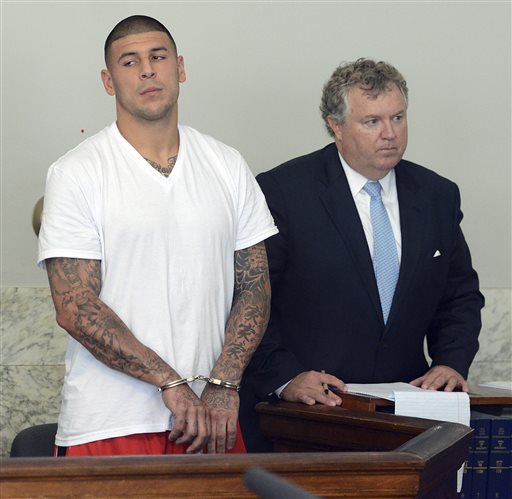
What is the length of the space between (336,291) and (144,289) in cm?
100

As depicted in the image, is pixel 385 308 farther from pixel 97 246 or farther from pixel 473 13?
pixel 473 13

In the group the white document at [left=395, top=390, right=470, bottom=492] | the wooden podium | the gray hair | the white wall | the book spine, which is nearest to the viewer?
the wooden podium

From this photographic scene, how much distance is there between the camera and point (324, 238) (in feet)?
13.2

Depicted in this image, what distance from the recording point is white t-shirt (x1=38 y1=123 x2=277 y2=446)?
320 cm

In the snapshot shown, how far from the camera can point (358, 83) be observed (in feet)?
13.5

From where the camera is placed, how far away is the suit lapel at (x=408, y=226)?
4.02 m

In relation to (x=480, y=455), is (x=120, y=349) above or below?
above

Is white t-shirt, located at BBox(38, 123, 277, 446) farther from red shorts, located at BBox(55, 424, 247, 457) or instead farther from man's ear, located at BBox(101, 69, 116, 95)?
man's ear, located at BBox(101, 69, 116, 95)

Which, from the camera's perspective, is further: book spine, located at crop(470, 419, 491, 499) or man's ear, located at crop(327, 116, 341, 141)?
man's ear, located at crop(327, 116, 341, 141)

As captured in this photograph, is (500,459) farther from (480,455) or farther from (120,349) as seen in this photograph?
(120,349)

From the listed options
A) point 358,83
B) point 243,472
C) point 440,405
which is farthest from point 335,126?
point 243,472

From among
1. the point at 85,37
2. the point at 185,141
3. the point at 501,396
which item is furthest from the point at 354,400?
the point at 85,37

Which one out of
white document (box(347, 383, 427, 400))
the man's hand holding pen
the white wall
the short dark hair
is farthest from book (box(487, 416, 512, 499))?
the white wall

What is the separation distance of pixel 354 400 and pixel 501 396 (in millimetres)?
505
